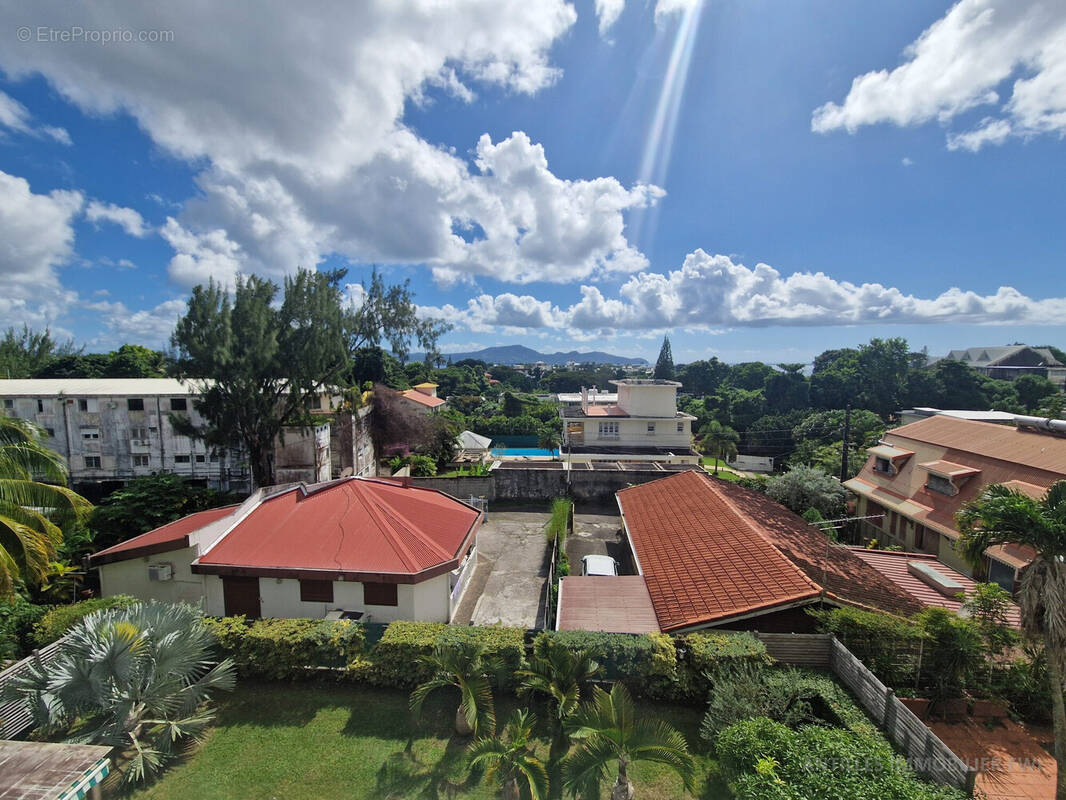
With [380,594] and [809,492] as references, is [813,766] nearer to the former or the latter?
[380,594]

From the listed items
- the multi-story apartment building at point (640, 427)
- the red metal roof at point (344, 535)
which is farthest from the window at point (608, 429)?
the red metal roof at point (344, 535)

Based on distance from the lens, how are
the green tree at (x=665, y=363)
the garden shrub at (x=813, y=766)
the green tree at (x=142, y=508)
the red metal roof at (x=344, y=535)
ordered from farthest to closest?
the green tree at (x=665, y=363), the green tree at (x=142, y=508), the red metal roof at (x=344, y=535), the garden shrub at (x=813, y=766)

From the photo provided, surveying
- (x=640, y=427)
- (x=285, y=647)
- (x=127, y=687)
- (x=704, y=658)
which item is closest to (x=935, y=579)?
(x=704, y=658)

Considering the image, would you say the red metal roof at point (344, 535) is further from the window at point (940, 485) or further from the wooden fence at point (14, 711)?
the window at point (940, 485)

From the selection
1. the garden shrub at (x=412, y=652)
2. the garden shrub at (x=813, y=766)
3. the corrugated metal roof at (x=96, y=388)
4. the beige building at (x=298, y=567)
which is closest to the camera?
the garden shrub at (x=813, y=766)

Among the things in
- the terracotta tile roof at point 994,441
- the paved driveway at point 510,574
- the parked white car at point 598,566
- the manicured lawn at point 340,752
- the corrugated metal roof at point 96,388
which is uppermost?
the corrugated metal roof at point 96,388

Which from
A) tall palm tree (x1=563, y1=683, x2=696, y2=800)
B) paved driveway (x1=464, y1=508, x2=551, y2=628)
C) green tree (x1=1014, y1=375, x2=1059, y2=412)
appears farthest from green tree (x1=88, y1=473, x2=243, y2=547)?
green tree (x1=1014, y1=375, x2=1059, y2=412)

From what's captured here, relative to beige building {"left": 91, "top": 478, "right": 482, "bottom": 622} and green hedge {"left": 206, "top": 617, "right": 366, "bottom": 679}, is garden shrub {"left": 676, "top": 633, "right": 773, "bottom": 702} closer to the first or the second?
beige building {"left": 91, "top": 478, "right": 482, "bottom": 622}
